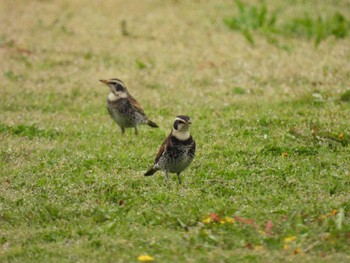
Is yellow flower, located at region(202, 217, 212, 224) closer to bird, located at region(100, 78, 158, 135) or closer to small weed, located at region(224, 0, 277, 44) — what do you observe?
bird, located at region(100, 78, 158, 135)

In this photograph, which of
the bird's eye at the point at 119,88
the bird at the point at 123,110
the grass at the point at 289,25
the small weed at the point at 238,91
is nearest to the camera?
the bird at the point at 123,110

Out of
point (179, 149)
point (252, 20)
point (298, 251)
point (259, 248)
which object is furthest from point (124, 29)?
point (298, 251)

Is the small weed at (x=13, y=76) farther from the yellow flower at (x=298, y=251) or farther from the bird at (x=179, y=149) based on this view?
the yellow flower at (x=298, y=251)

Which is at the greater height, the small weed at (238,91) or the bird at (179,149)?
the small weed at (238,91)

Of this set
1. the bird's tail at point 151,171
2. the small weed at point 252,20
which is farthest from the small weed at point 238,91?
the bird's tail at point 151,171

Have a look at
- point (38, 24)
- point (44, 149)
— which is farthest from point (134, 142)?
point (38, 24)

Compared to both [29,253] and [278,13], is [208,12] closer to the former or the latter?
[278,13]

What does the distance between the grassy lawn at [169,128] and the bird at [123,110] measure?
0.21 m

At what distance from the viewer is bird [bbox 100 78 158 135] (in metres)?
13.4

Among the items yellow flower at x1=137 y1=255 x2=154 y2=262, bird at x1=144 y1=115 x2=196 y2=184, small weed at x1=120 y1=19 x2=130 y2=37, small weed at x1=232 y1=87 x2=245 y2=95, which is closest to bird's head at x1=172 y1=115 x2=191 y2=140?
bird at x1=144 y1=115 x2=196 y2=184

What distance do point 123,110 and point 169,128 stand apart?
793 mm

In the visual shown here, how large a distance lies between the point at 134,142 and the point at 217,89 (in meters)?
3.19

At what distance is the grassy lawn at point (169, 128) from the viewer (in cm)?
851

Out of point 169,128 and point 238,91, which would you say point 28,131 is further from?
point 238,91
